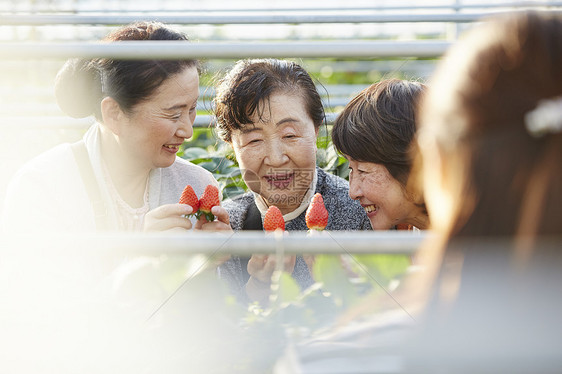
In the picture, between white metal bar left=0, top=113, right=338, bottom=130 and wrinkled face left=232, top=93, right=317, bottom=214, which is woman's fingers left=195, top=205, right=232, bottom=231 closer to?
wrinkled face left=232, top=93, right=317, bottom=214

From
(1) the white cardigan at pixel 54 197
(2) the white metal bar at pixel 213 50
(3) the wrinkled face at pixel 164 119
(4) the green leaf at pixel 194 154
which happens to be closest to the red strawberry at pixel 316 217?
(3) the wrinkled face at pixel 164 119

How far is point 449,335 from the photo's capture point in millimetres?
641

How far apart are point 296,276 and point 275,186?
1.22 feet

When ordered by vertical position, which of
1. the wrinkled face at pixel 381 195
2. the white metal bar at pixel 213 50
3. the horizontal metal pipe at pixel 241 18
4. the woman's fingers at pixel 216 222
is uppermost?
the horizontal metal pipe at pixel 241 18

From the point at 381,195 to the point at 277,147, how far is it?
299 mm

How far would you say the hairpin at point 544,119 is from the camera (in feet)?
1.91

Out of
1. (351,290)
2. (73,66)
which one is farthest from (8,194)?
(351,290)

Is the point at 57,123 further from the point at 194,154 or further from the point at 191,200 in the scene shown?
the point at 191,200

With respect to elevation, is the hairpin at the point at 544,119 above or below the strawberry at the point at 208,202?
below

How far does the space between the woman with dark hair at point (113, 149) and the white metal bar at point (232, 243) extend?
78 centimetres

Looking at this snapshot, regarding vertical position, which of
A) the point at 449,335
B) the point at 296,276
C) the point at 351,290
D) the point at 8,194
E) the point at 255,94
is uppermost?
the point at 255,94

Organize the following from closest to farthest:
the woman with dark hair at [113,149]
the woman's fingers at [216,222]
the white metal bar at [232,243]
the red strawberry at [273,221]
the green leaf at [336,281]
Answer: the white metal bar at [232,243] < the green leaf at [336,281] < the red strawberry at [273,221] < the woman's fingers at [216,222] < the woman with dark hair at [113,149]

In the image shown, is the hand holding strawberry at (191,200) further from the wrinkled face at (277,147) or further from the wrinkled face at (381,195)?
the wrinkled face at (381,195)

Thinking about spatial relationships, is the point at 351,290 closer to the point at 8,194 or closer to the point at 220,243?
the point at 220,243
